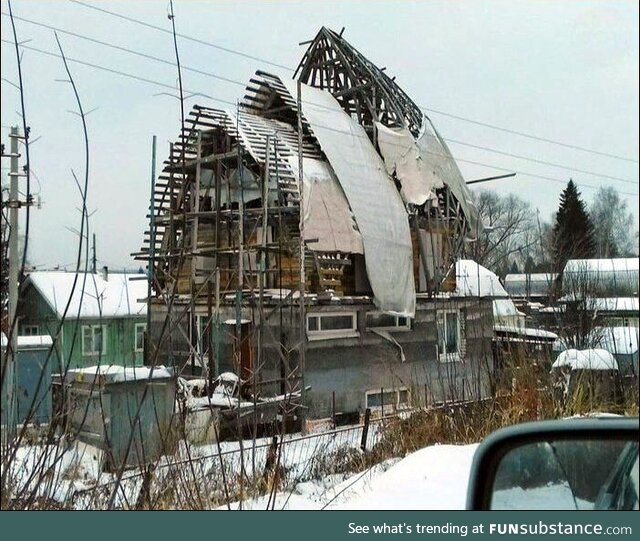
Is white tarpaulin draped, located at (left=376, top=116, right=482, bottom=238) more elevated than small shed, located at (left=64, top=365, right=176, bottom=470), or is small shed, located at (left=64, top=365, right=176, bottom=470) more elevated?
white tarpaulin draped, located at (left=376, top=116, right=482, bottom=238)

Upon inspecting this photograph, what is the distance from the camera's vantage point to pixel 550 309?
14.4 ft

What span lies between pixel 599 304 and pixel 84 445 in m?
2.83

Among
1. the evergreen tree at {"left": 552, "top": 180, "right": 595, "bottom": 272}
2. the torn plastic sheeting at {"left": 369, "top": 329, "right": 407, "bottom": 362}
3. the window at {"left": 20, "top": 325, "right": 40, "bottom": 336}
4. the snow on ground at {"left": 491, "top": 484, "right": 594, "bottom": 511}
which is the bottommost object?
the torn plastic sheeting at {"left": 369, "top": 329, "right": 407, "bottom": 362}

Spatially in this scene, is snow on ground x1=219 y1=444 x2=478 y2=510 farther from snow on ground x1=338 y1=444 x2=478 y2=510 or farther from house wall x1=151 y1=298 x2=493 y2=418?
house wall x1=151 y1=298 x2=493 y2=418

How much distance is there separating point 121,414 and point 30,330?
61cm

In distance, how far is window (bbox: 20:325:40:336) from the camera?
7.55 ft

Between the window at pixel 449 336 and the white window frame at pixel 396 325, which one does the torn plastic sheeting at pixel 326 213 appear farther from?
the window at pixel 449 336

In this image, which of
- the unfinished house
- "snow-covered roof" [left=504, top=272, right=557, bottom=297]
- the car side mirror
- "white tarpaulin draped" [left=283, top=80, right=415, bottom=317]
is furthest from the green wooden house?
"white tarpaulin draped" [left=283, top=80, right=415, bottom=317]

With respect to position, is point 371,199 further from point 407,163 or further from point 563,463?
point 563,463

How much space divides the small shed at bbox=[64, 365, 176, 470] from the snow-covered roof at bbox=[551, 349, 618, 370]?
226 centimetres

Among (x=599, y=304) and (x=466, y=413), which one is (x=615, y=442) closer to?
(x=599, y=304)

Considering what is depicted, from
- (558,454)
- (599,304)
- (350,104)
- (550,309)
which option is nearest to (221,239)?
(350,104)

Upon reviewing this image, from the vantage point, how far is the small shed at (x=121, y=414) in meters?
2.32

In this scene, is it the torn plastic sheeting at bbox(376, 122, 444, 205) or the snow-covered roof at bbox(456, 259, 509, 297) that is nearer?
the snow-covered roof at bbox(456, 259, 509, 297)
